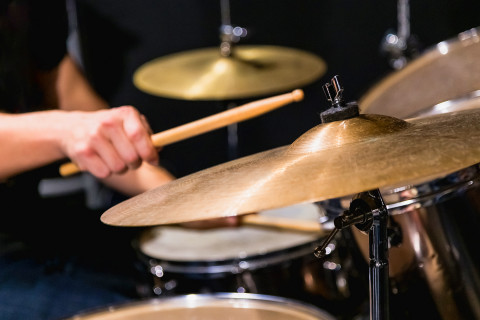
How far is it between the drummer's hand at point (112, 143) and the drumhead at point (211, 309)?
8.4 inches

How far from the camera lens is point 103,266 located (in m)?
1.30

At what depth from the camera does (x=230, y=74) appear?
1.89 metres

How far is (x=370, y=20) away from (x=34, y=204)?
4.63 ft

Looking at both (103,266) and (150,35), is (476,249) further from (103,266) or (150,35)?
(150,35)

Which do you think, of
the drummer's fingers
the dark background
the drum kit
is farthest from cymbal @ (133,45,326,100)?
the drummer's fingers

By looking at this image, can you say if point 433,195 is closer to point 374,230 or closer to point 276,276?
point 374,230

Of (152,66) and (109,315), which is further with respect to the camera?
(152,66)

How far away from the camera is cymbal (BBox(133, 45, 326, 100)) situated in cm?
185

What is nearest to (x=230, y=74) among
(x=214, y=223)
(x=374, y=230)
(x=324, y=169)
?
(x=214, y=223)

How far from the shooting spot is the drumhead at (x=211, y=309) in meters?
1.00

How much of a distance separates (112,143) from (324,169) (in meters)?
0.44

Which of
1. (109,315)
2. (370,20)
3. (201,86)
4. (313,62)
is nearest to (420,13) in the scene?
(370,20)

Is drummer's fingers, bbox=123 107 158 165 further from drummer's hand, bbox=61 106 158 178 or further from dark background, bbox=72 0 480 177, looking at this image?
dark background, bbox=72 0 480 177

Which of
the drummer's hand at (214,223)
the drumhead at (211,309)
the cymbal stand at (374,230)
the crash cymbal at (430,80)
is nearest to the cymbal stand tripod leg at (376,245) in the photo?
the cymbal stand at (374,230)
